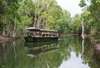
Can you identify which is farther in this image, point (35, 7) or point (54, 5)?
point (54, 5)

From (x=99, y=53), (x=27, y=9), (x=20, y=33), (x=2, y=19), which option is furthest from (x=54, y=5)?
(x=99, y=53)

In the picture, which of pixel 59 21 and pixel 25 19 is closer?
pixel 25 19

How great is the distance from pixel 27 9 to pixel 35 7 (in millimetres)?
2613

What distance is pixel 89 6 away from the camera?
38.7 meters

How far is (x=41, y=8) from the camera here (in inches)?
3413

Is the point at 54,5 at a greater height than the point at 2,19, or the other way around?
the point at 54,5

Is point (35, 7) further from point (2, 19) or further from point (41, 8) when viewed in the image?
point (2, 19)

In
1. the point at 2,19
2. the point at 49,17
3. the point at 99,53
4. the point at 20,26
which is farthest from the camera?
the point at 49,17

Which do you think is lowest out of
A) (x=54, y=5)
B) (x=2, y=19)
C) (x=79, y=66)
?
(x=79, y=66)

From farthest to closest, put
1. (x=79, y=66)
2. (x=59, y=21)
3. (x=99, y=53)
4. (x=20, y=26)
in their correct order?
(x=59, y=21)
(x=20, y=26)
(x=99, y=53)
(x=79, y=66)

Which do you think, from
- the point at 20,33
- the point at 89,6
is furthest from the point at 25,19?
the point at 89,6

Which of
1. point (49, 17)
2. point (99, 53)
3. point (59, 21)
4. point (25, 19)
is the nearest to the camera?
point (99, 53)

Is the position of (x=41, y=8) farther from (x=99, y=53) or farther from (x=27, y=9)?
(x=99, y=53)

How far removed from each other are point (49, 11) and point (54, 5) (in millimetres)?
4820
